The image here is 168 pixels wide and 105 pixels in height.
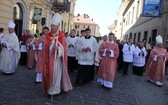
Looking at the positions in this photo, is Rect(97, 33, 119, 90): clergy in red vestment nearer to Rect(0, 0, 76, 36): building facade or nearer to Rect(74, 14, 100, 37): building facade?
Rect(0, 0, 76, 36): building facade

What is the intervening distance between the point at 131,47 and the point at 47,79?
280 inches

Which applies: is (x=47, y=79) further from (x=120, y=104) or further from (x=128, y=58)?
(x=128, y=58)

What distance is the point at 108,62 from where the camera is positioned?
377 inches

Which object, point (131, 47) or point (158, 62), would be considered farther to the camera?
point (131, 47)

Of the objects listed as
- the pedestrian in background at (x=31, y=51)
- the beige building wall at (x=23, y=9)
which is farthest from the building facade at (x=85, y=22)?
the pedestrian in background at (x=31, y=51)

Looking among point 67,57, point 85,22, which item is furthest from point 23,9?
point 85,22

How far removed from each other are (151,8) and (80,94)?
11.4 meters

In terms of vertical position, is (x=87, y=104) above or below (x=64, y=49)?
below

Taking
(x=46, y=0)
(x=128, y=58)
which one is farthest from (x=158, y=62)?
(x=46, y=0)

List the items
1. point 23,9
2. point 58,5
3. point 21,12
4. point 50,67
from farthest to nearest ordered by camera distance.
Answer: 1. point 58,5
2. point 21,12
3. point 23,9
4. point 50,67

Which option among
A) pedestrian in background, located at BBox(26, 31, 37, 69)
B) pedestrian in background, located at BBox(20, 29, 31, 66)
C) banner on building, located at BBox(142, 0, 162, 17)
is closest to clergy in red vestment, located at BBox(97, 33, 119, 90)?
pedestrian in background, located at BBox(26, 31, 37, 69)

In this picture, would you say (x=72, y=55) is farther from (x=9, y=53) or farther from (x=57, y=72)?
(x=57, y=72)

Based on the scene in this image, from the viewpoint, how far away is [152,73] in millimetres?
12086

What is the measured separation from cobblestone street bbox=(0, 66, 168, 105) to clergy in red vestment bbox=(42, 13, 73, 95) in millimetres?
273
